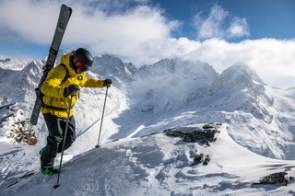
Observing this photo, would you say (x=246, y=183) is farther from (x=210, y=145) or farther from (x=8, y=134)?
(x=8, y=134)

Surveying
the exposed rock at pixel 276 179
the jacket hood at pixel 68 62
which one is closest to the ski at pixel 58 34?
the jacket hood at pixel 68 62

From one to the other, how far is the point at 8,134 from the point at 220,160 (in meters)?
34.3

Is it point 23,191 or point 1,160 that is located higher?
point 1,160

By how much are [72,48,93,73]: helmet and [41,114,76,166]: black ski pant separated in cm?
155

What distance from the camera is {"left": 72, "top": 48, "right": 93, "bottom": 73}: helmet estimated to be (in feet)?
35.4

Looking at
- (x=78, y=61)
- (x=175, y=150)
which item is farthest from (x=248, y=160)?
(x=78, y=61)

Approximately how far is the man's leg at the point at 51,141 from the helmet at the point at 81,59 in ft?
5.10

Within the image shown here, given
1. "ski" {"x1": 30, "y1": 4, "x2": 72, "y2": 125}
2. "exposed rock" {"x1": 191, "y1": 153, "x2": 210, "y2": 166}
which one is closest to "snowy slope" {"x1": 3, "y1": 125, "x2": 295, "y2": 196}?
"exposed rock" {"x1": 191, "y1": 153, "x2": 210, "y2": 166}

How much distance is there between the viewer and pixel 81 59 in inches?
426

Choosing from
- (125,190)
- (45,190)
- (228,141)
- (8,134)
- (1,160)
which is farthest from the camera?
(8,134)

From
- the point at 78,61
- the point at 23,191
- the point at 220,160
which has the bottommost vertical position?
the point at 23,191

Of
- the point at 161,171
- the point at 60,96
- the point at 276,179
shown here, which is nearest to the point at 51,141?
the point at 60,96

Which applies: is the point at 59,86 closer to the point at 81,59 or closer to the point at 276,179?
the point at 81,59

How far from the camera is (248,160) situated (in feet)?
39.8
